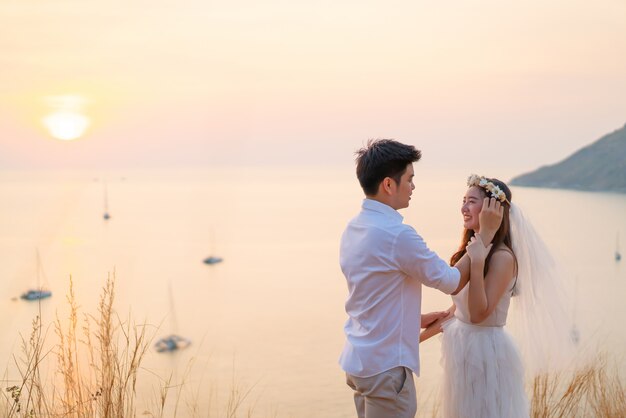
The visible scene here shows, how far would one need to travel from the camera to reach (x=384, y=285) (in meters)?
2.69

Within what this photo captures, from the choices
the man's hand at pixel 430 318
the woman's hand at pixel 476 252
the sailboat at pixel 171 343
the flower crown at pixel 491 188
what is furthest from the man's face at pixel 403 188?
the sailboat at pixel 171 343

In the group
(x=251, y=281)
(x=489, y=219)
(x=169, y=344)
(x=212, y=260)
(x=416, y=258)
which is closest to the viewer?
(x=416, y=258)

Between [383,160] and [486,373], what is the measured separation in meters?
1.33

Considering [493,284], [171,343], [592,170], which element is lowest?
[171,343]

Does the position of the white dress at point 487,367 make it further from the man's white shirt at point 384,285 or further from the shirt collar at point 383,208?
the shirt collar at point 383,208

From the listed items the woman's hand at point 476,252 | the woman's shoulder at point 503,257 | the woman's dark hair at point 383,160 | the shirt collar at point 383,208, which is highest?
the woman's dark hair at point 383,160

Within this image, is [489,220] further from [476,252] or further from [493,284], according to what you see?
[493,284]

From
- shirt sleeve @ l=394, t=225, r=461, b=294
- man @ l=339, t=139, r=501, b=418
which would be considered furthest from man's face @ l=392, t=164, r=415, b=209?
shirt sleeve @ l=394, t=225, r=461, b=294

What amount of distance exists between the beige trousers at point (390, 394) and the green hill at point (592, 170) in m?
107

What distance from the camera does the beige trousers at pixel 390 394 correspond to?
273 centimetres

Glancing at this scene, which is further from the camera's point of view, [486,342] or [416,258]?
[486,342]

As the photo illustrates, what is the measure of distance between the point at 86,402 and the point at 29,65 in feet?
246

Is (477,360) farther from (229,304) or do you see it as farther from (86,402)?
(229,304)

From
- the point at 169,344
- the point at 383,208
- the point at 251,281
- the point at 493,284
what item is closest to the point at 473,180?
the point at 493,284
